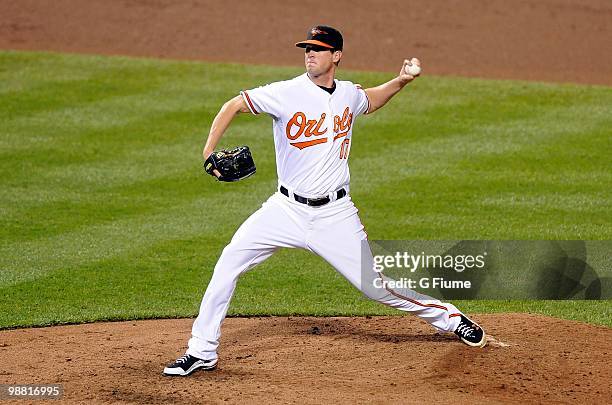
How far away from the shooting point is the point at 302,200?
21.3ft

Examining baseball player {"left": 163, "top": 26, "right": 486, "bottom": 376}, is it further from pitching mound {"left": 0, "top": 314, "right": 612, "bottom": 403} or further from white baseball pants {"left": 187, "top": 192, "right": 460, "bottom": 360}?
pitching mound {"left": 0, "top": 314, "right": 612, "bottom": 403}

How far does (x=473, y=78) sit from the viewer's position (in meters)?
14.5

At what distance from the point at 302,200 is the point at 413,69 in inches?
44.0

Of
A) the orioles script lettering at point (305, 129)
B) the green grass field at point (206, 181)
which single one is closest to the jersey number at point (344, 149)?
the orioles script lettering at point (305, 129)

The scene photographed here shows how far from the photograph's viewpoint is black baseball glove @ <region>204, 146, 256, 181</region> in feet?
20.1

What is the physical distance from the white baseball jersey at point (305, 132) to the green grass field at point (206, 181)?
5.46 feet

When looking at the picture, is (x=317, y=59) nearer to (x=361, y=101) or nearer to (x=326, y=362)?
(x=361, y=101)

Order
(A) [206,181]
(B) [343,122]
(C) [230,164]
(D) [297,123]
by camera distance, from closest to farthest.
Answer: (C) [230,164] → (D) [297,123] → (B) [343,122] → (A) [206,181]

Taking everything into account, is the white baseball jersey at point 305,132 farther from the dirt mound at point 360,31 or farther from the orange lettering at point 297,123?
the dirt mound at point 360,31

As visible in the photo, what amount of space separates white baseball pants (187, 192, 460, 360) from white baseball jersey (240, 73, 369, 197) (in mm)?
142

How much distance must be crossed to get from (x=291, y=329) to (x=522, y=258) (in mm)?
2513

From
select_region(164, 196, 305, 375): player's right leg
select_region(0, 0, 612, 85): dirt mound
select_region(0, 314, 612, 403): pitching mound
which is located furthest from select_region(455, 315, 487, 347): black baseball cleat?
select_region(0, 0, 612, 85): dirt mound

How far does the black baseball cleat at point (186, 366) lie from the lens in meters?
6.31

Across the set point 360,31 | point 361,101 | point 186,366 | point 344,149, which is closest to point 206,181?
point 361,101
